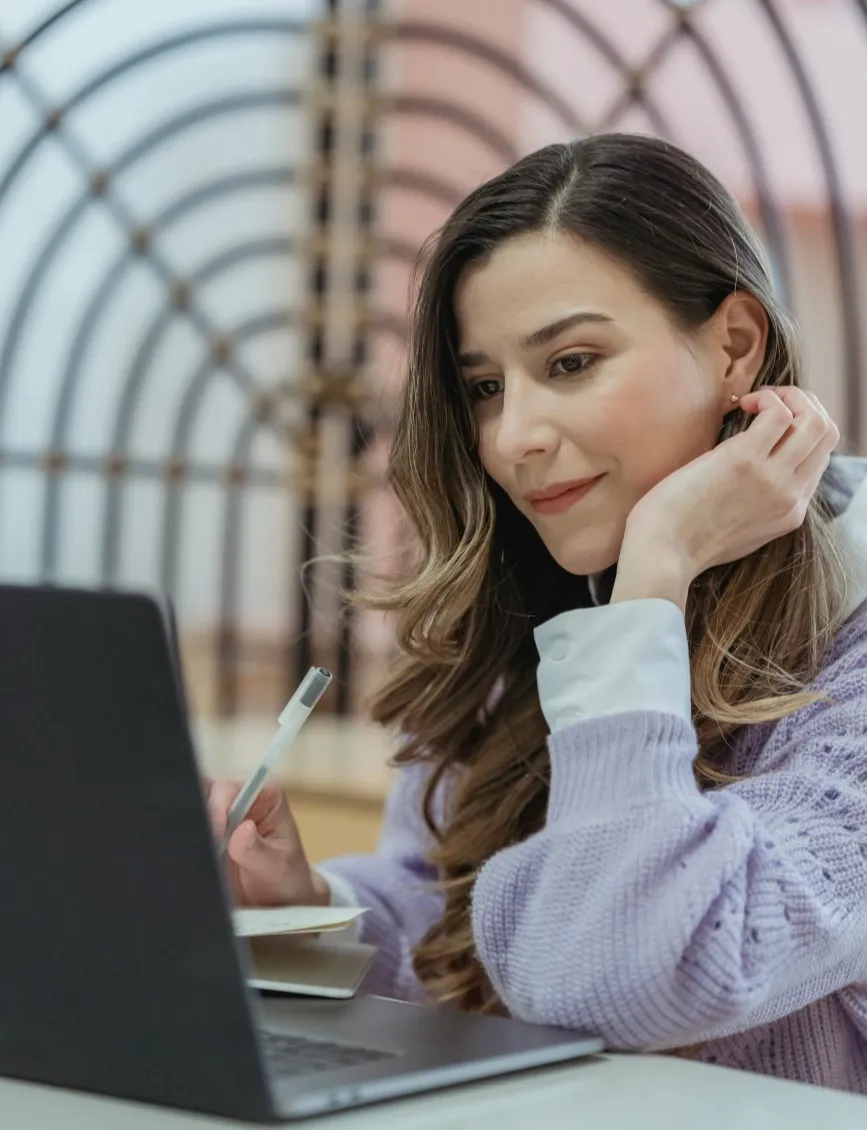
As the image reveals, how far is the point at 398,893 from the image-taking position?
4.25 ft

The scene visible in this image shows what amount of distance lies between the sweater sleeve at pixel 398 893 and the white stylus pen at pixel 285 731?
0.73 feet

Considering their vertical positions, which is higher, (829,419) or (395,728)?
(829,419)

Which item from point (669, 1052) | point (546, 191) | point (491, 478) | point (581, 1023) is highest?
point (546, 191)

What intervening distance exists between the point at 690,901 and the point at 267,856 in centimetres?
40

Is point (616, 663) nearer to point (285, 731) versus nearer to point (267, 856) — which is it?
point (285, 731)

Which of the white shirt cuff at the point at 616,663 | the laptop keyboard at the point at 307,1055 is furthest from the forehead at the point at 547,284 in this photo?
the laptop keyboard at the point at 307,1055

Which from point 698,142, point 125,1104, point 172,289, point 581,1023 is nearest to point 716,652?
point 581,1023

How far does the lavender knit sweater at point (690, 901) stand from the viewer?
2.72ft

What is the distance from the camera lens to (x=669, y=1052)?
98cm

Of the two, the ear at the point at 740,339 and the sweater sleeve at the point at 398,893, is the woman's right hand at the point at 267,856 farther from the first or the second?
the ear at the point at 740,339

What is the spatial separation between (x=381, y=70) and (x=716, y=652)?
3.14 m

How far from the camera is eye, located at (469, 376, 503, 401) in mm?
1134

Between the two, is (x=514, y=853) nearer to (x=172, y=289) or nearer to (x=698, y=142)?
(x=698, y=142)

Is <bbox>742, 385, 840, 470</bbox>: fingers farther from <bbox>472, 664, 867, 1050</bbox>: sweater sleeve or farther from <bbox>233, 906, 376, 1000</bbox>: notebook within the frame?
<bbox>233, 906, 376, 1000</bbox>: notebook
